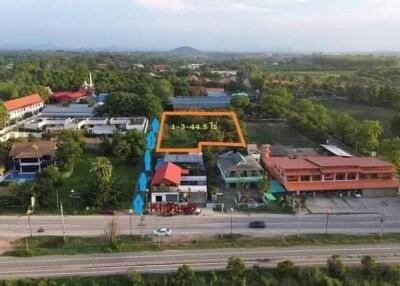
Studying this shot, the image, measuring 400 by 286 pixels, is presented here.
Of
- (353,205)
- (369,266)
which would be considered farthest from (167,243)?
(353,205)

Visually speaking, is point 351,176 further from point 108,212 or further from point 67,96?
point 67,96

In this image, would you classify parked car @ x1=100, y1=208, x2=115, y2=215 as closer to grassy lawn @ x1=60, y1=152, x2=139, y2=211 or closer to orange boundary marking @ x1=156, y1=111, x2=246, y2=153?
grassy lawn @ x1=60, y1=152, x2=139, y2=211

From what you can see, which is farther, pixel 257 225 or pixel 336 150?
pixel 336 150

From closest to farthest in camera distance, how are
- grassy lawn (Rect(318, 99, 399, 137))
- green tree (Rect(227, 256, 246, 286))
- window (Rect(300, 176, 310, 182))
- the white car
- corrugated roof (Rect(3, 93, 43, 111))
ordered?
green tree (Rect(227, 256, 246, 286)), the white car, window (Rect(300, 176, 310, 182)), corrugated roof (Rect(3, 93, 43, 111)), grassy lawn (Rect(318, 99, 399, 137))

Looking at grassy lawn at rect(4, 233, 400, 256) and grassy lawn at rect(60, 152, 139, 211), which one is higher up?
grassy lawn at rect(60, 152, 139, 211)

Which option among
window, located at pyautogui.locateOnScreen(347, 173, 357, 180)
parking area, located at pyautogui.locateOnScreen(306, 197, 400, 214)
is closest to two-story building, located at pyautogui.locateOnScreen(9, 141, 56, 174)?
parking area, located at pyautogui.locateOnScreen(306, 197, 400, 214)

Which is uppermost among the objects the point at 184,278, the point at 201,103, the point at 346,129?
the point at 201,103

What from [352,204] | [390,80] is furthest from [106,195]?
[390,80]
